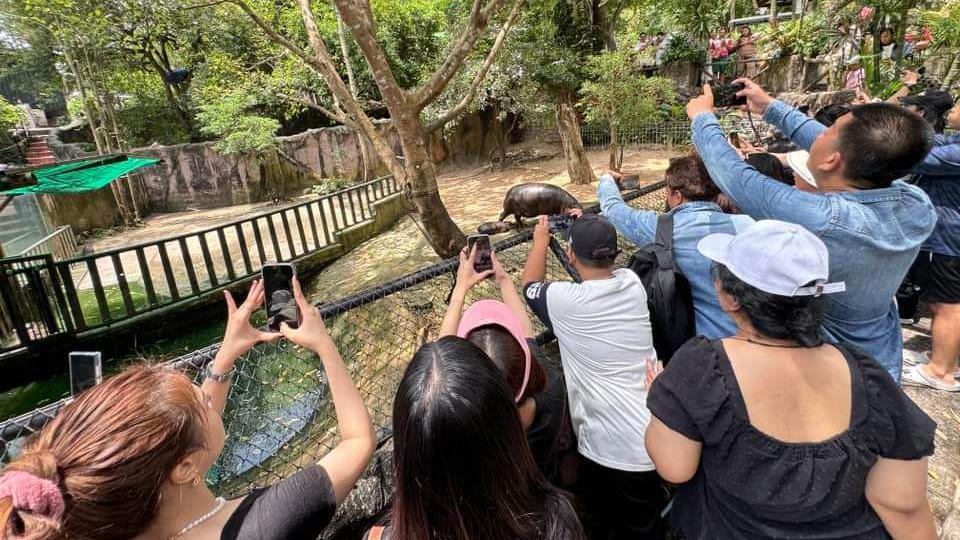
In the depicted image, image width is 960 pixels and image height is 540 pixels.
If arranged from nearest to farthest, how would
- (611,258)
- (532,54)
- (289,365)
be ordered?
(611,258) < (289,365) < (532,54)

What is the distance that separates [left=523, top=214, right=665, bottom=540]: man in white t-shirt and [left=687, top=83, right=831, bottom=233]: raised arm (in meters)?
0.34

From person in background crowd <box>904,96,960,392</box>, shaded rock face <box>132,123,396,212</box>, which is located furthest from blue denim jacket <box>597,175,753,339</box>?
shaded rock face <box>132,123,396,212</box>

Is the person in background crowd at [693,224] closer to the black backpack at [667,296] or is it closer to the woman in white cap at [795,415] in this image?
the black backpack at [667,296]

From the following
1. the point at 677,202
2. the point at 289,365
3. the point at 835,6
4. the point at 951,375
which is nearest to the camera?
the point at 677,202

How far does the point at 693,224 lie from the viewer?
1505mm

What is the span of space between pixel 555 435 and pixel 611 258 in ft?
1.71

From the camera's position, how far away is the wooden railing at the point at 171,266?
562 centimetres

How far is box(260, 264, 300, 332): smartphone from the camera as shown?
1224 mm

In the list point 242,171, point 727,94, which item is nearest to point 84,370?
point 727,94

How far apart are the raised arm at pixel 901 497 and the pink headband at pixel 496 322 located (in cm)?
68

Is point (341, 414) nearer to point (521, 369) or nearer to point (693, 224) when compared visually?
point (521, 369)

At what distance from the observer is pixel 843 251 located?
123 centimetres

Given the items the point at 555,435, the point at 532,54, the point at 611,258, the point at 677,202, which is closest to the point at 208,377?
the point at 555,435

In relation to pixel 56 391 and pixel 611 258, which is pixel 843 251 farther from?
pixel 56 391
